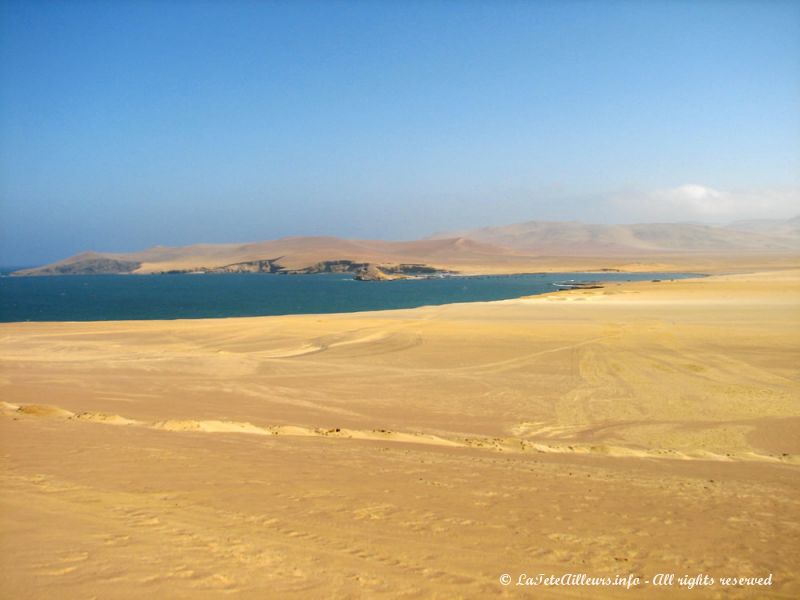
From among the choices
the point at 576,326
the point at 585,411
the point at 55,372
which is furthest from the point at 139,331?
the point at 585,411

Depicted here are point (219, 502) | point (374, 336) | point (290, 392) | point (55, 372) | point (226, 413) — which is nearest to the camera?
point (219, 502)

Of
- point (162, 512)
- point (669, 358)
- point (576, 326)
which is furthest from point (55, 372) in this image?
point (576, 326)

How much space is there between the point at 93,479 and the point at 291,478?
234 centimetres

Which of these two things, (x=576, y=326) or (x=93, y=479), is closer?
(x=93, y=479)

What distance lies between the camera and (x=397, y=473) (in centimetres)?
788

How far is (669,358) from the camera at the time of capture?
19500mm

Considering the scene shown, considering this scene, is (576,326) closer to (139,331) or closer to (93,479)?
(139,331)

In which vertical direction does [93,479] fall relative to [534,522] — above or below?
above

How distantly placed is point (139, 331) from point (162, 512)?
2576 cm

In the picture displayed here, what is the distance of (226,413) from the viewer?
12.4m

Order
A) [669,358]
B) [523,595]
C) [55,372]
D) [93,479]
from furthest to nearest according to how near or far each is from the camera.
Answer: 1. [669,358]
2. [55,372]
3. [93,479]
4. [523,595]

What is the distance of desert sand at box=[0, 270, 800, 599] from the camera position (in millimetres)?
4898

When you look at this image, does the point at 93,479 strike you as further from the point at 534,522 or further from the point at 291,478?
the point at 534,522

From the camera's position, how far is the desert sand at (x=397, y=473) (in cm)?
490
